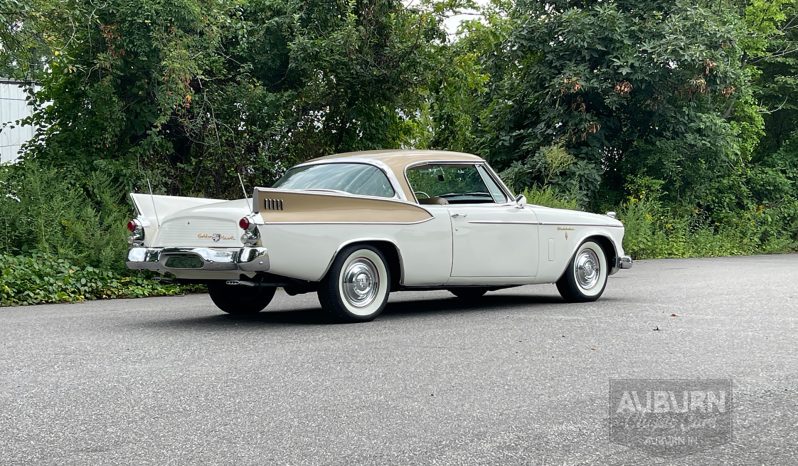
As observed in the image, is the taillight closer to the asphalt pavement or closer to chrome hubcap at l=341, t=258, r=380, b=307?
the asphalt pavement

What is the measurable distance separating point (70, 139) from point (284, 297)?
17.0 ft

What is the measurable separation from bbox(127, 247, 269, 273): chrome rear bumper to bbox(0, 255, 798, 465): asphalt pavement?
0.56 meters

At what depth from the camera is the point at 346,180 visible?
9.55 m

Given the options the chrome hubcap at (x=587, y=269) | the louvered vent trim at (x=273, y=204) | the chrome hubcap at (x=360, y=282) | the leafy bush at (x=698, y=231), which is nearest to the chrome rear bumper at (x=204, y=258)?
the louvered vent trim at (x=273, y=204)

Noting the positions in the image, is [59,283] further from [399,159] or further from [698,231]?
[698,231]

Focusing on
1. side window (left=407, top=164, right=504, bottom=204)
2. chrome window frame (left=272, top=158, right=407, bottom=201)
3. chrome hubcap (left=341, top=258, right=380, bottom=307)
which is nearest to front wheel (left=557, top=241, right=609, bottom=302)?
side window (left=407, top=164, right=504, bottom=204)

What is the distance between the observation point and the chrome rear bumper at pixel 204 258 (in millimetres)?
8328

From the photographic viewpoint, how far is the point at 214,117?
1656 cm

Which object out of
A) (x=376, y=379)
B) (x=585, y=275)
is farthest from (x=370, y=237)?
(x=585, y=275)

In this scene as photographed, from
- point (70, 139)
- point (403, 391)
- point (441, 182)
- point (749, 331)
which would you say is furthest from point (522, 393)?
point (70, 139)

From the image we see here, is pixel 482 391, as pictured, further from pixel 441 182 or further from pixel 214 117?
pixel 214 117

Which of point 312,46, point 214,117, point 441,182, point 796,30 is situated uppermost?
point 796,30

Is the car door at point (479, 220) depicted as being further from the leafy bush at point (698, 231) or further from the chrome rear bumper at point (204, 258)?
the leafy bush at point (698, 231)

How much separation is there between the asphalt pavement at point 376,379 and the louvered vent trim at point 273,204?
3.52 feet
